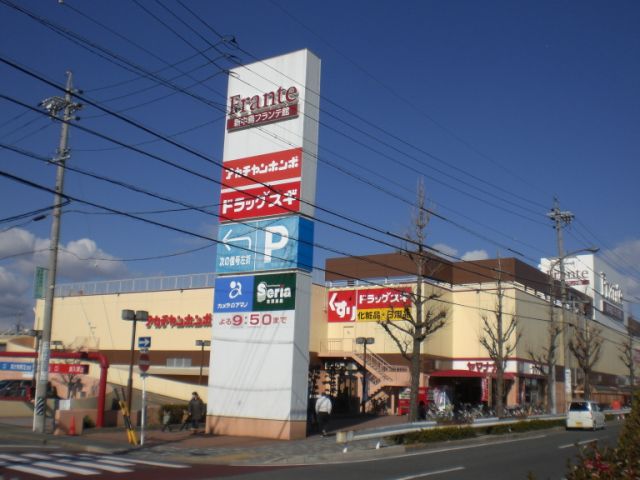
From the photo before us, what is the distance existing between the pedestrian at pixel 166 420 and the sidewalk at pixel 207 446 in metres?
0.36

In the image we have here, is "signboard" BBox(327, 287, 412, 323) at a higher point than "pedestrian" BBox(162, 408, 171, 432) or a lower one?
higher

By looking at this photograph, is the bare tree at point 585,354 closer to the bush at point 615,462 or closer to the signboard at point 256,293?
the signboard at point 256,293

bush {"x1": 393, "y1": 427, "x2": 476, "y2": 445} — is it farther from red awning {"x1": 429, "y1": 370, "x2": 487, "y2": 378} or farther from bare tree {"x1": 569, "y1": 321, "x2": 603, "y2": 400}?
bare tree {"x1": 569, "y1": 321, "x2": 603, "y2": 400}

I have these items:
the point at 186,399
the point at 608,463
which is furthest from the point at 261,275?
the point at 608,463

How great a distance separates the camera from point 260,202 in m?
26.2

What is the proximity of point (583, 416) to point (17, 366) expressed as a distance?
91.2 feet

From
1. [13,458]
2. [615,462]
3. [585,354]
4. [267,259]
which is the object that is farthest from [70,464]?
[585,354]

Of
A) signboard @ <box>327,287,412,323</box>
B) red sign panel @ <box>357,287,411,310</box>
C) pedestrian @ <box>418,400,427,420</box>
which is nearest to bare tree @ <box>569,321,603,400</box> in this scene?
red sign panel @ <box>357,287,411,310</box>

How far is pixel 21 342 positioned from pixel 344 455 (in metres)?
47.4

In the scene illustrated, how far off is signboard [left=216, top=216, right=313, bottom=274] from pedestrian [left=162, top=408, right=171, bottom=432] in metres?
6.40

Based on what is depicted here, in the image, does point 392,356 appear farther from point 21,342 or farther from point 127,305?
point 21,342

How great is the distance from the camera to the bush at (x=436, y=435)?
23.3 m

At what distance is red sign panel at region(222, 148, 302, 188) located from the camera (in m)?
25.3

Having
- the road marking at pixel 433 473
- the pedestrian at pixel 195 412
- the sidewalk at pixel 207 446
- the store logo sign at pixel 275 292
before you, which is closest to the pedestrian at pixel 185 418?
the pedestrian at pixel 195 412
